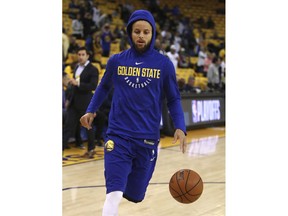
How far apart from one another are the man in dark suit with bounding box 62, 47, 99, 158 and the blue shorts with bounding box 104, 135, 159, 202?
3842 millimetres

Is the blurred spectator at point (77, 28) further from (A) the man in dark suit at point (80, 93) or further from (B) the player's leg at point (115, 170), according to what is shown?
(B) the player's leg at point (115, 170)

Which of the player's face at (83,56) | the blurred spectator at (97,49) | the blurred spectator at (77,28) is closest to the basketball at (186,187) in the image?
the player's face at (83,56)

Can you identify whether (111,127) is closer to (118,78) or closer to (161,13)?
(118,78)

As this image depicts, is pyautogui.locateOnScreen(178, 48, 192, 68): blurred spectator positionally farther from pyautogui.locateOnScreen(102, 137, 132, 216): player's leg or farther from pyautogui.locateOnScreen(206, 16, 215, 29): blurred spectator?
pyautogui.locateOnScreen(102, 137, 132, 216): player's leg

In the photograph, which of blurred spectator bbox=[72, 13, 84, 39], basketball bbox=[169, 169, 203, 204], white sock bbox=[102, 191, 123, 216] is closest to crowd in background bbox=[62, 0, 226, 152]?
blurred spectator bbox=[72, 13, 84, 39]

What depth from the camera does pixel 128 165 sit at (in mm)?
3762

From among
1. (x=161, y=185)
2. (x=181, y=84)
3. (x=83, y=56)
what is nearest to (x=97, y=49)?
(x=181, y=84)

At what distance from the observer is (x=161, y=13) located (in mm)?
19141

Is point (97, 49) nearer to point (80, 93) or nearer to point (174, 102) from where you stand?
point (80, 93)

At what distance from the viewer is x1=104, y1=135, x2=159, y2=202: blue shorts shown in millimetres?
3701
